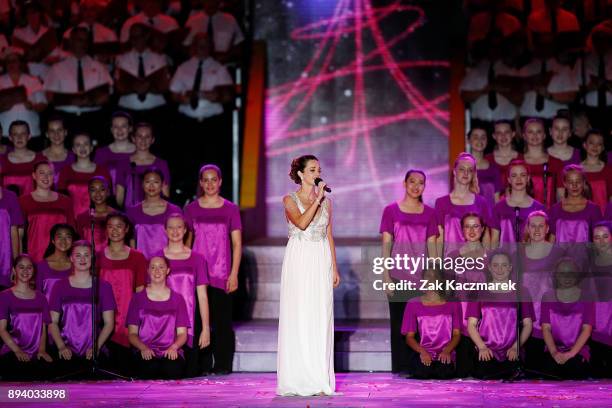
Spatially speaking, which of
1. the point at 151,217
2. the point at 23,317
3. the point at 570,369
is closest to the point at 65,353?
the point at 23,317

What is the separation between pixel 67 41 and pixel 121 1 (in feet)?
2.37

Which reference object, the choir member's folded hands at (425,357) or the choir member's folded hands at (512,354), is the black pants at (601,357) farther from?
the choir member's folded hands at (425,357)

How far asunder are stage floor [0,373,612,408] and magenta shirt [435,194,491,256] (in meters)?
0.97

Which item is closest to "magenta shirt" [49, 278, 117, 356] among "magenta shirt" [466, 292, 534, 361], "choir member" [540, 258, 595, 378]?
"magenta shirt" [466, 292, 534, 361]

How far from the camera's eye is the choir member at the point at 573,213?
764 cm

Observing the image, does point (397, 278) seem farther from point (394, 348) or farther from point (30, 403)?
point (30, 403)

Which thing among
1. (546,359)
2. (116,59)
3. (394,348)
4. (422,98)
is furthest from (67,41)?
(546,359)

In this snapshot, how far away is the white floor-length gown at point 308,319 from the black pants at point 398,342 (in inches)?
41.1

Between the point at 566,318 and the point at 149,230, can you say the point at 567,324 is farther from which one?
the point at 149,230

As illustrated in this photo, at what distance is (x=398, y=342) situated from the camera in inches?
289

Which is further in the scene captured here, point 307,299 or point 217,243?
point 217,243

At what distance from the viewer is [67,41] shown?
966 cm

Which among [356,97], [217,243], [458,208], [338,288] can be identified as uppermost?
[356,97]

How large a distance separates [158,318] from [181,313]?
0.15 m
